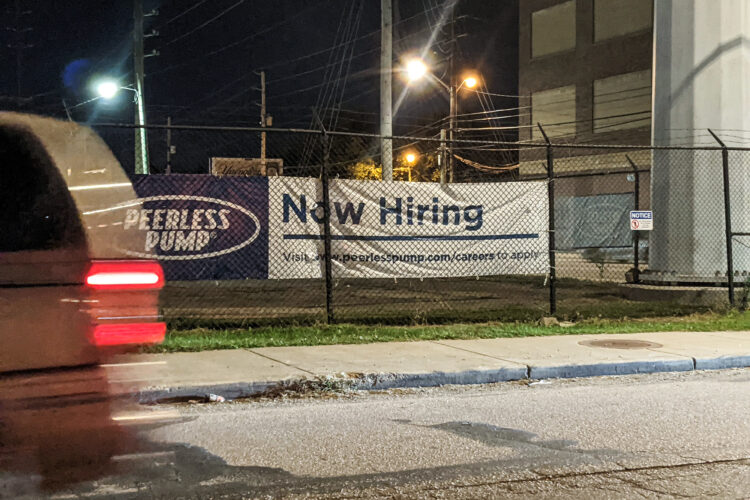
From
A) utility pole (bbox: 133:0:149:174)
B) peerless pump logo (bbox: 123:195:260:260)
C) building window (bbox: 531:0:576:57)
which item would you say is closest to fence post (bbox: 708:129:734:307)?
peerless pump logo (bbox: 123:195:260:260)

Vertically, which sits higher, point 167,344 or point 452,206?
point 452,206

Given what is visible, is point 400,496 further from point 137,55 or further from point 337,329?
point 137,55

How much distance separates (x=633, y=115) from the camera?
37.6 meters

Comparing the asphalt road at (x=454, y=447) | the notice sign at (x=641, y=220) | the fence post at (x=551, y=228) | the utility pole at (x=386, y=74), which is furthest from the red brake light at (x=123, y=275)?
the utility pole at (x=386, y=74)

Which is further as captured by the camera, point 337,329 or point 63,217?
point 337,329

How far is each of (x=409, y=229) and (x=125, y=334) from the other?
6.58m

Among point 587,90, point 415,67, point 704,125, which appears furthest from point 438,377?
point 587,90

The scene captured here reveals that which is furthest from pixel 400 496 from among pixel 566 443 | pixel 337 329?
pixel 337 329

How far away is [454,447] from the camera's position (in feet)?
17.9

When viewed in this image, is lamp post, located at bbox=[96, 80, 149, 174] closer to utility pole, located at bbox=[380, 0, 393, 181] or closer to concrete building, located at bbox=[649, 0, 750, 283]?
utility pole, located at bbox=[380, 0, 393, 181]

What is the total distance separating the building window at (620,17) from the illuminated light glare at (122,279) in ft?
118

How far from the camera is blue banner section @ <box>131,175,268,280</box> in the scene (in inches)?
396

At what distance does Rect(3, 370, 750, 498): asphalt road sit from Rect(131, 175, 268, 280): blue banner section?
3.60 meters

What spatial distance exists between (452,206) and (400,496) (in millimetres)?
7440
